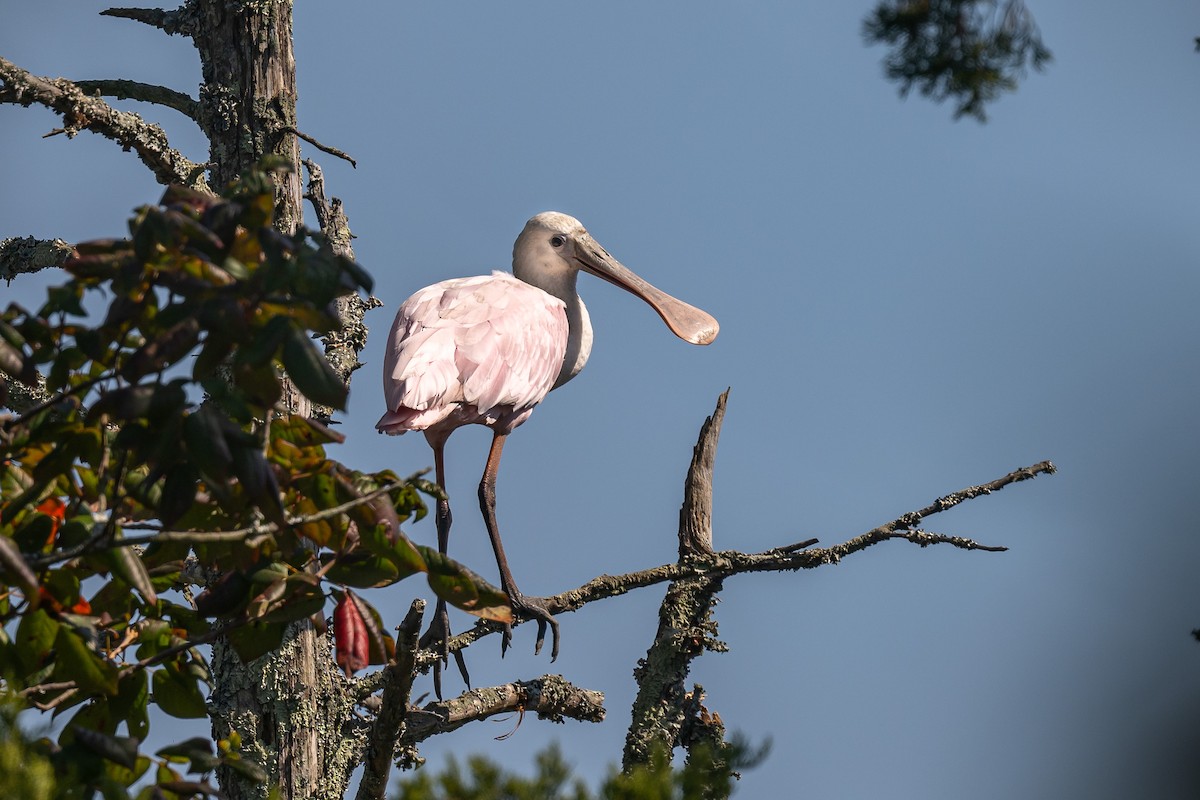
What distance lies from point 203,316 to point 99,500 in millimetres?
655

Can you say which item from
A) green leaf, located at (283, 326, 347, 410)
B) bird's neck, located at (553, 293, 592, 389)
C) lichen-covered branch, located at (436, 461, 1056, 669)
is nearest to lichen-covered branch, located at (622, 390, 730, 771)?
lichen-covered branch, located at (436, 461, 1056, 669)

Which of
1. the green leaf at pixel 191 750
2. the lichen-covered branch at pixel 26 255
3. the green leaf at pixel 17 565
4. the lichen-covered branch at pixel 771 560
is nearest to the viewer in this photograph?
the green leaf at pixel 17 565

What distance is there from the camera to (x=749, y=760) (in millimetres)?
2623

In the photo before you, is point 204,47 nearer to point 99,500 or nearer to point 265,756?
point 265,756

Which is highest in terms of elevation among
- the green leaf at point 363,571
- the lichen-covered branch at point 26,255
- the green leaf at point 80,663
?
the lichen-covered branch at point 26,255

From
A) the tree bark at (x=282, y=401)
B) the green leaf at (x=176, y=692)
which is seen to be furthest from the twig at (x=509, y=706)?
the green leaf at (x=176, y=692)

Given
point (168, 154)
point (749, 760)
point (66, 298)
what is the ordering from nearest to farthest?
point (66, 298)
point (749, 760)
point (168, 154)

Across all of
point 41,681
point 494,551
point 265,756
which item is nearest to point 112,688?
point 41,681

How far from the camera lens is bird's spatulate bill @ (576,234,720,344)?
7.79 meters

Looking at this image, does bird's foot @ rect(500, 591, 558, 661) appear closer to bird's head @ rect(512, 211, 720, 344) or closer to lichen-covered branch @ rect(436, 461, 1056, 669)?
lichen-covered branch @ rect(436, 461, 1056, 669)

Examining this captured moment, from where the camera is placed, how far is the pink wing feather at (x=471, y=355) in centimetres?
585

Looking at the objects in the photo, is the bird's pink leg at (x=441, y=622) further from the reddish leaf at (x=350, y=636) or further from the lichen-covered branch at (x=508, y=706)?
the reddish leaf at (x=350, y=636)

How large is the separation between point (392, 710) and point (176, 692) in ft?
4.39

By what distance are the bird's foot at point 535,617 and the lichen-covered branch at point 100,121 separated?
2.07 m
